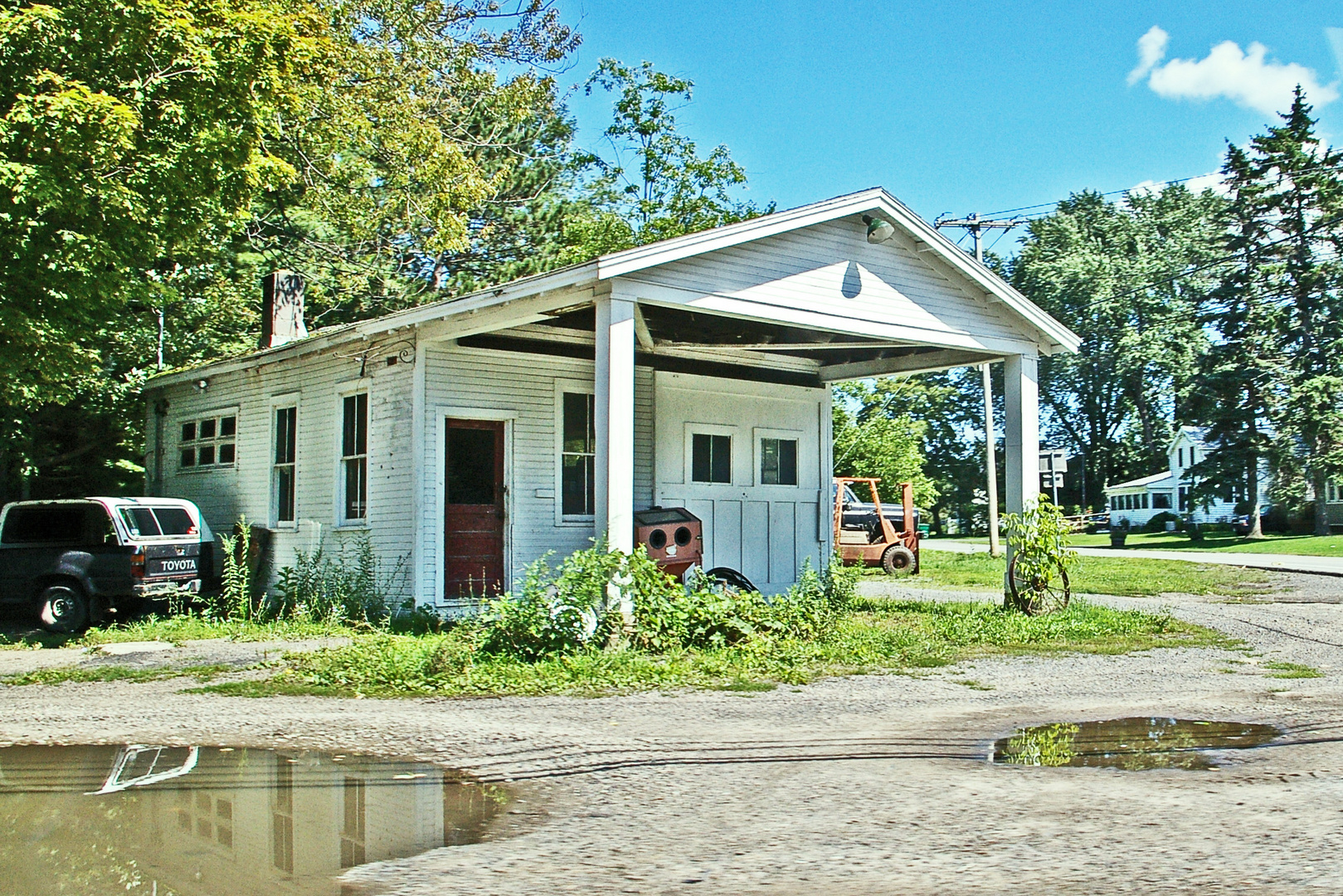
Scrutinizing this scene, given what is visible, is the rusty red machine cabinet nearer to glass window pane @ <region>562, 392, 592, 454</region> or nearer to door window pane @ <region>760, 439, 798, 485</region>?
glass window pane @ <region>562, 392, 592, 454</region>

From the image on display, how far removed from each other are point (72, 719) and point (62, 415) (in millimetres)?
A: 14626

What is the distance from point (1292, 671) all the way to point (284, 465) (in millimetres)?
12503

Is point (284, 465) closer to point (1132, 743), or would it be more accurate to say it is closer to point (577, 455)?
point (577, 455)

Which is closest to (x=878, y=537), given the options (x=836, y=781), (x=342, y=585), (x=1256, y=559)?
(x=1256, y=559)

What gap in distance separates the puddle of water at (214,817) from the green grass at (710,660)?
7.76ft

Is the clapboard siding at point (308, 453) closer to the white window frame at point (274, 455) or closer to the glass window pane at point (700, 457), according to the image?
the white window frame at point (274, 455)

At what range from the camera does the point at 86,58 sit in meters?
12.3

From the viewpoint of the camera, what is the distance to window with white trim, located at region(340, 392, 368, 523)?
47.4 feet

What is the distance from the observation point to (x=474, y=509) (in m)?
13.8

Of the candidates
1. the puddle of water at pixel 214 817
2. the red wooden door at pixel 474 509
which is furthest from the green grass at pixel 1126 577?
the puddle of water at pixel 214 817

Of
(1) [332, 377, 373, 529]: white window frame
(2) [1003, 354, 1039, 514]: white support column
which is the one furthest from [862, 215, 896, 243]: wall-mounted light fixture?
(1) [332, 377, 373, 529]: white window frame

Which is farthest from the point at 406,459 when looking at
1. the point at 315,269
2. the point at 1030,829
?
the point at 315,269

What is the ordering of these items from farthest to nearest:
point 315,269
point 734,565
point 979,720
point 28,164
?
point 315,269, point 734,565, point 28,164, point 979,720

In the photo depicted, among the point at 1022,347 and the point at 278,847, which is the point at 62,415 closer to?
the point at 1022,347
